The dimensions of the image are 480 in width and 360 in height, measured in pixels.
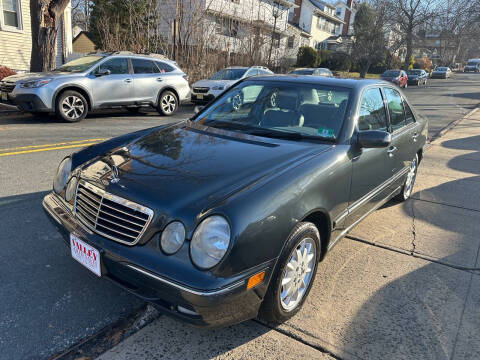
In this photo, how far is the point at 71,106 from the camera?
29.6 feet

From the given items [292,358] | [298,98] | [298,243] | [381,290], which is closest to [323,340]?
[292,358]

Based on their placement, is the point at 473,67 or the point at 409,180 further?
the point at 473,67

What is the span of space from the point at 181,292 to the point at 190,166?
0.92 m

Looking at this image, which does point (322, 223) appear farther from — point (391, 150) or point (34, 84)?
point (34, 84)

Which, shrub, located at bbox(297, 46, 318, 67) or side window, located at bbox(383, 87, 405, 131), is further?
shrub, located at bbox(297, 46, 318, 67)

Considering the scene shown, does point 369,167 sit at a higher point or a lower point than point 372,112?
lower

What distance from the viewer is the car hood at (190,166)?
219 centimetres

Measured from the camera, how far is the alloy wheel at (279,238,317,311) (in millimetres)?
2441

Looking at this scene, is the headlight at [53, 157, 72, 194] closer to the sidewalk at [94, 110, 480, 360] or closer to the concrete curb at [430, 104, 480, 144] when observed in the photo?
the sidewalk at [94, 110, 480, 360]

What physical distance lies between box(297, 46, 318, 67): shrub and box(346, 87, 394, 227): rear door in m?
37.8

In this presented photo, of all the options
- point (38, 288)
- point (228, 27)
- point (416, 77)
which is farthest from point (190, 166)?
point (416, 77)

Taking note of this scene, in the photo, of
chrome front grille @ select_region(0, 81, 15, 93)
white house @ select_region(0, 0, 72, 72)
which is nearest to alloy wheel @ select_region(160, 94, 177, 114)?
chrome front grille @ select_region(0, 81, 15, 93)

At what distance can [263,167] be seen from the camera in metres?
2.52

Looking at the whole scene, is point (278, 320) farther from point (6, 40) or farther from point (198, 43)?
point (6, 40)
